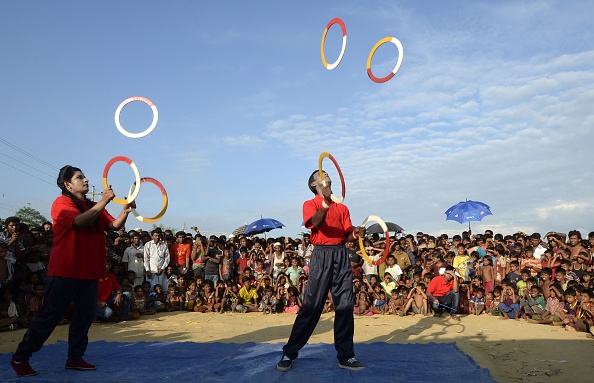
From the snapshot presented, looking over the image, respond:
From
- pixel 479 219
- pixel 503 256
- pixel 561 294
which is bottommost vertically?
pixel 561 294

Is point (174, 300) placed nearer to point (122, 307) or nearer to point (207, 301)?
point (207, 301)

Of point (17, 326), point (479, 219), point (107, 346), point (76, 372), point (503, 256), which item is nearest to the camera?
point (76, 372)

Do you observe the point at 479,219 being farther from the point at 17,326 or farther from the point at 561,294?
the point at 17,326

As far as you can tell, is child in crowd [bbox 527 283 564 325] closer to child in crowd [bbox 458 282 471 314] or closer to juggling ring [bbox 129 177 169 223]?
child in crowd [bbox 458 282 471 314]

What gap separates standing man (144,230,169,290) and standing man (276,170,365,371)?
812 centimetres

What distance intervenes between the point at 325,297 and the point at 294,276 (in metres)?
7.79

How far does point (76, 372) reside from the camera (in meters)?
5.38

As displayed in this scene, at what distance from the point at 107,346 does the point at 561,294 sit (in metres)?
8.50

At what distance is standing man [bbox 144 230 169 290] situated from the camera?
1298 cm

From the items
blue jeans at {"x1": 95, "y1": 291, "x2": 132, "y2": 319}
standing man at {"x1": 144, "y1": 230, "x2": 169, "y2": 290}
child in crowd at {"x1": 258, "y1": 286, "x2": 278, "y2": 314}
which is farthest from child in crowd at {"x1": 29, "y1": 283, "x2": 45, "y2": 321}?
child in crowd at {"x1": 258, "y1": 286, "x2": 278, "y2": 314}

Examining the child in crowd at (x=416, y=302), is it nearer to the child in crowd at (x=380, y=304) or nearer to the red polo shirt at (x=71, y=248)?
the child in crowd at (x=380, y=304)

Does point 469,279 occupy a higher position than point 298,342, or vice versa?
point 469,279

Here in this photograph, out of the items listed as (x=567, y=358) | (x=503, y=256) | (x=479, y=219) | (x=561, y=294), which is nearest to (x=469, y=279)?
(x=503, y=256)

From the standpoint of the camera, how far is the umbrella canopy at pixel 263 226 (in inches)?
722
